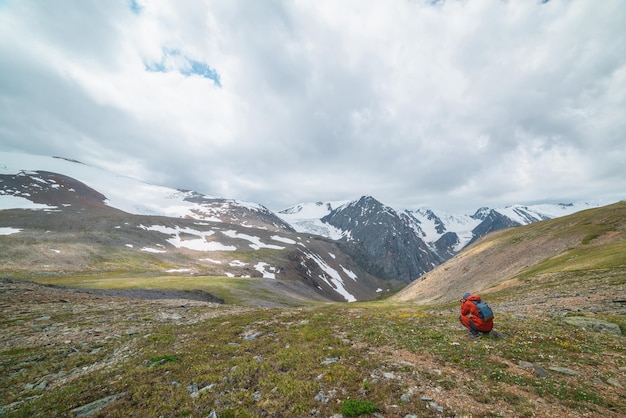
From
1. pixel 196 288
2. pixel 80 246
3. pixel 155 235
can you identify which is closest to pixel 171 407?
pixel 196 288

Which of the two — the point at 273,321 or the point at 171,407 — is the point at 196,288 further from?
the point at 171,407

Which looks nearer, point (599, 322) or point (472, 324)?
point (472, 324)

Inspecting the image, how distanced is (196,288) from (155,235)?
12150 centimetres

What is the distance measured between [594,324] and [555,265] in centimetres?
3112

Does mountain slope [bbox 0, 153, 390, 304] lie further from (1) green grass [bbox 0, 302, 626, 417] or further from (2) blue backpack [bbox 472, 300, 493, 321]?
(2) blue backpack [bbox 472, 300, 493, 321]

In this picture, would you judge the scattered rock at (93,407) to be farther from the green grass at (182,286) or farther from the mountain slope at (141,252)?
the mountain slope at (141,252)

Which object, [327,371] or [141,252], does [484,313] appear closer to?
[327,371]

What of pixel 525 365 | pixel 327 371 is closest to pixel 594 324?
pixel 525 365

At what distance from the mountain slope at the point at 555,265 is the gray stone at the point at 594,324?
227 inches

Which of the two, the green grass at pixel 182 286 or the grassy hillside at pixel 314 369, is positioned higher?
the grassy hillside at pixel 314 369

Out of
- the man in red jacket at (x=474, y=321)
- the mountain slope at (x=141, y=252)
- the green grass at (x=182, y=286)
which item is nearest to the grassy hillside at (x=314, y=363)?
the man in red jacket at (x=474, y=321)

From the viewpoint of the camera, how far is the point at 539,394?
1027 centimetres

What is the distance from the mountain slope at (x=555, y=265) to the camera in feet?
96.6

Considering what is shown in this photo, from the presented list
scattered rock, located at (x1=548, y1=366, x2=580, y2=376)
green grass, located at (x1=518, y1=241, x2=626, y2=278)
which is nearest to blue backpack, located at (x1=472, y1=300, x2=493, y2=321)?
scattered rock, located at (x1=548, y1=366, x2=580, y2=376)
